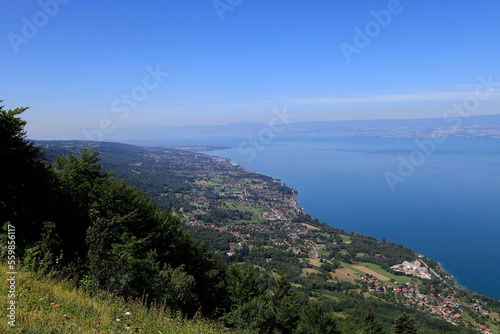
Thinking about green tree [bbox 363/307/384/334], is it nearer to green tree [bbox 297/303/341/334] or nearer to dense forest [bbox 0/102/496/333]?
dense forest [bbox 0/102/496/333]

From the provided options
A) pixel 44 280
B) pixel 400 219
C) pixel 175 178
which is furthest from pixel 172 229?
pixel 175 178

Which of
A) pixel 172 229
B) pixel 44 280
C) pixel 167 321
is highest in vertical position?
pixel 44 280

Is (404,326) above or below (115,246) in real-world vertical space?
below

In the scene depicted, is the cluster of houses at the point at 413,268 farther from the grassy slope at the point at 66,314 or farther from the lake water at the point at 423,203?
the grassy slope at the point at 66,314

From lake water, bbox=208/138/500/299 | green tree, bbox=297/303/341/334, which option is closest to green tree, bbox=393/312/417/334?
green tree, bbox=297/303/341/334

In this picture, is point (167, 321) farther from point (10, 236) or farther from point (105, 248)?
point (105, 248)

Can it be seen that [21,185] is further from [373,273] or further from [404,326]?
[373,273]

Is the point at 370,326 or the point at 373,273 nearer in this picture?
the point at 370,326

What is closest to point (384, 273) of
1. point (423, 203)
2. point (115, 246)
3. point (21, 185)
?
point (423, 203)
